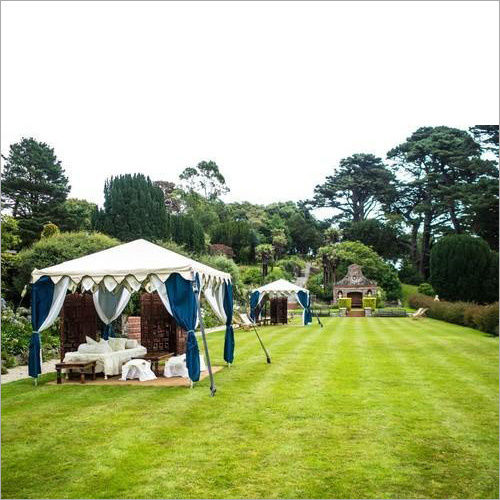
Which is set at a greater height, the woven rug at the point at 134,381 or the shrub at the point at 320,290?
the shrub at the point at 320,290

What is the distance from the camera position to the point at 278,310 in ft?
94.2

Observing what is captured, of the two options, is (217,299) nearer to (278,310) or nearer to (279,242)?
(278,310)

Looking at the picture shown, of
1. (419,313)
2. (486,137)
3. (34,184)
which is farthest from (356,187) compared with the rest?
(34,184)

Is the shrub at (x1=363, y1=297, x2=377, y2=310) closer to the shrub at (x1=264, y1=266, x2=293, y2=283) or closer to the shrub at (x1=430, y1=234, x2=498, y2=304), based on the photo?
the shrub at (x1=430, y1=234, x2=498, y2=304)

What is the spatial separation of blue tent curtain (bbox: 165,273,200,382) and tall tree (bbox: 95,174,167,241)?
2452cm

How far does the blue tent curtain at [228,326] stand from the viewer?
12.4 metres

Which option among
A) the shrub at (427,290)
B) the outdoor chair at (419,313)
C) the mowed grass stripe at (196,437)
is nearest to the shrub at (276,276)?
the shrub at (427,290)

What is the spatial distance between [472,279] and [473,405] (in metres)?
32.6

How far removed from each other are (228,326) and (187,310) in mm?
2541

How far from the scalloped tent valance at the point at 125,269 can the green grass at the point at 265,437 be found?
2.08 m

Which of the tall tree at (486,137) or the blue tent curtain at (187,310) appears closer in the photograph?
the blue tent curtain at (187,310)

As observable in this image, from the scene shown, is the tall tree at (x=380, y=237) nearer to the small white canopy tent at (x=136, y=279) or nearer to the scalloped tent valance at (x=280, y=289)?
the scalloped tent valance at (x=280, y=289)

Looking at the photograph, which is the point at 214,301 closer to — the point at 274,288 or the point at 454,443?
the point at 454,443

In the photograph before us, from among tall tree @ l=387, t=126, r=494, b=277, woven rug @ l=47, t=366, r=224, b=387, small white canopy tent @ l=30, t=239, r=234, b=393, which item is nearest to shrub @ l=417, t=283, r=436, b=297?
tall tree @ l=387, t=126, r=494, b=277
